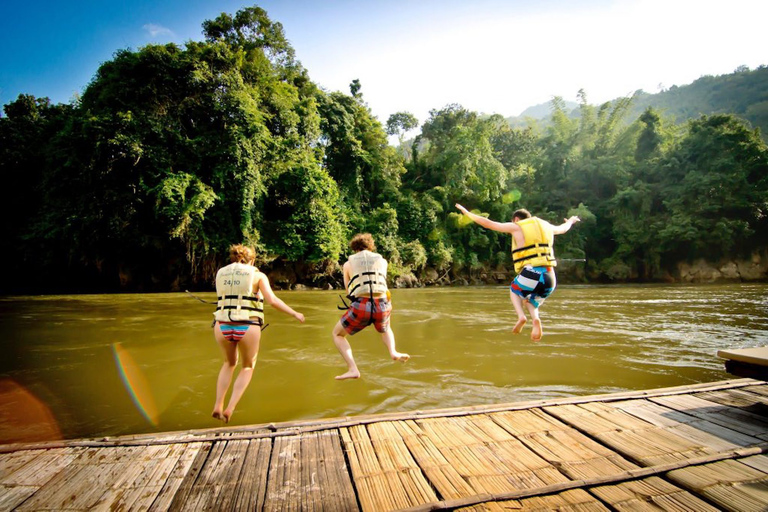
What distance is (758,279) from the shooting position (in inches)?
1208

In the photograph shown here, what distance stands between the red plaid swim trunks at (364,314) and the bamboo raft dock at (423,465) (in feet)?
3.55

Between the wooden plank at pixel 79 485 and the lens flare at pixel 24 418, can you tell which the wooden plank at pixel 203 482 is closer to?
the wooden plank at pixel 79 485

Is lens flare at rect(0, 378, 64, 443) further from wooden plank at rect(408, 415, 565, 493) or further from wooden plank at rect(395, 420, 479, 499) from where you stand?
wooden plank at rect(408, 415, 565, 493)

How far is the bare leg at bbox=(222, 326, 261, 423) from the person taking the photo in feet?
12.0

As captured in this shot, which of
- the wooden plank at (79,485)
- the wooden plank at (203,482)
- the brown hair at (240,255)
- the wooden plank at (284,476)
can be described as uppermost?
the brown hair at (240,255)

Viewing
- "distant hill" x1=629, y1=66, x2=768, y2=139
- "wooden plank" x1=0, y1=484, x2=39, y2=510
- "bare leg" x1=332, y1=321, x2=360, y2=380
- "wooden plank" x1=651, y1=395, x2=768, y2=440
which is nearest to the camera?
"wooden plank" x1=0, y1=484, x2=39, y2=510

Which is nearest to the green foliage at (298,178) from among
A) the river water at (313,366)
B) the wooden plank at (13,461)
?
the river water at (313,366)

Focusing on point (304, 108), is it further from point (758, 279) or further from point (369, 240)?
point (758, 279)

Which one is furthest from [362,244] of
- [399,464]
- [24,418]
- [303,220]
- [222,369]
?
[303,220]

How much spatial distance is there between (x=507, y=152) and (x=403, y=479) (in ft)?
153

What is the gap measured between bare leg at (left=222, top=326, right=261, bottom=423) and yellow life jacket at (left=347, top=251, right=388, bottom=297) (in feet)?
3.80

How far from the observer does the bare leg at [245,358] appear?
366 cm

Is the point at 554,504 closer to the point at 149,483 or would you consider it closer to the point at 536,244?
the point at 149,483

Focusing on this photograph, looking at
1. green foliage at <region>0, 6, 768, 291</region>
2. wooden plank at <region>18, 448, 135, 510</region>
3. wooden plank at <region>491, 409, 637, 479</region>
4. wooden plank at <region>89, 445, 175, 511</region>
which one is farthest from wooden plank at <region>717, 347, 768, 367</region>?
green foliage at <region>0, 6, 768, 291</region>
